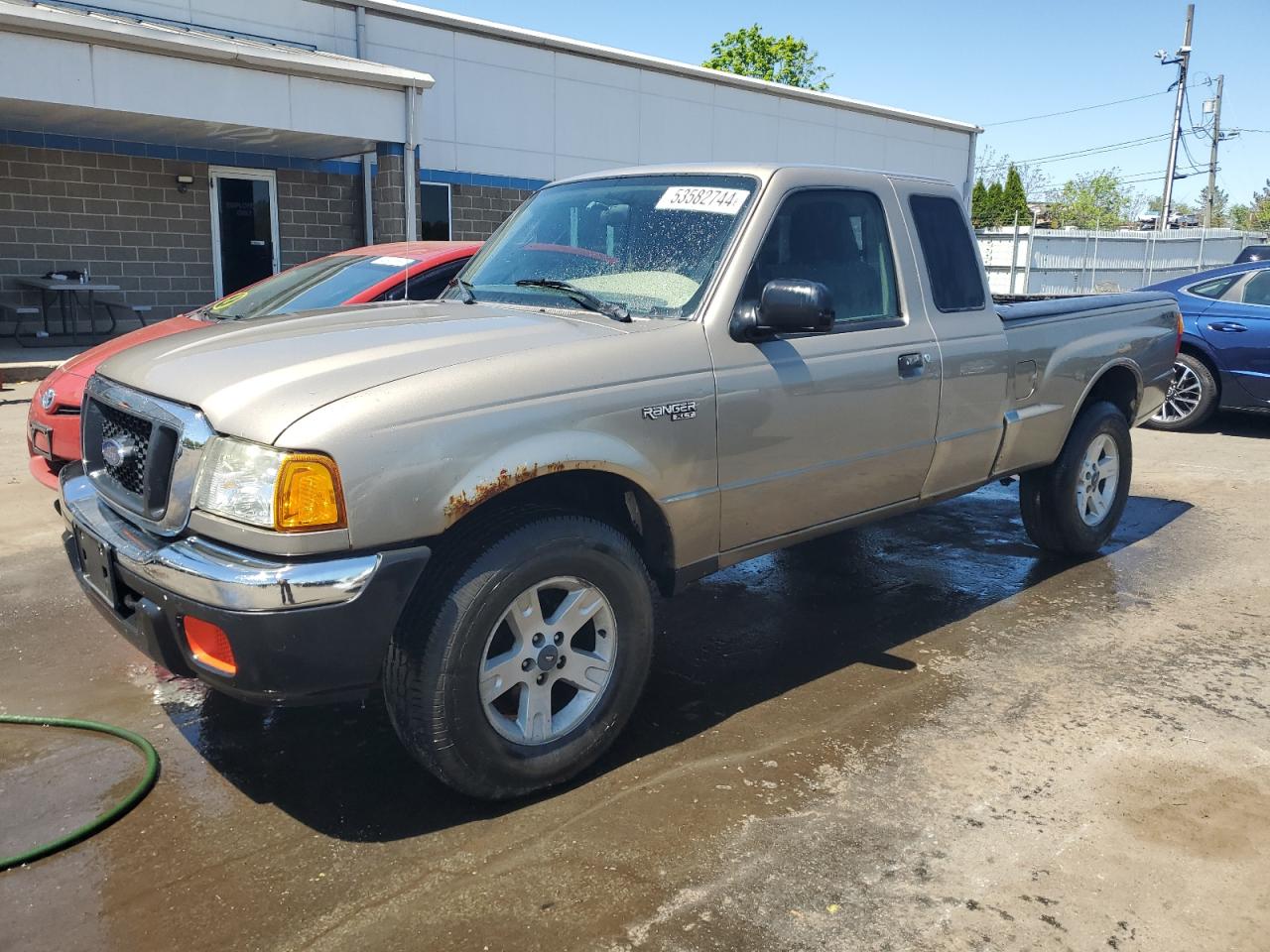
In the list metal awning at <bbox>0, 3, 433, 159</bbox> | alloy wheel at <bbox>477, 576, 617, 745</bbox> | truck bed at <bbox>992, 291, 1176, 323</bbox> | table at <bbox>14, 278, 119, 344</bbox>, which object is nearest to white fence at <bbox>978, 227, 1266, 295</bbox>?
metal awning at <bbox>0, 3, 433, 159</bbox>

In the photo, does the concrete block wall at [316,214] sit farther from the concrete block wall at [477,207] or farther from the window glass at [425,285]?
the window glass at [425,285]

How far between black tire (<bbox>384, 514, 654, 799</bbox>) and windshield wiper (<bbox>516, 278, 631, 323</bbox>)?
79 centimetres

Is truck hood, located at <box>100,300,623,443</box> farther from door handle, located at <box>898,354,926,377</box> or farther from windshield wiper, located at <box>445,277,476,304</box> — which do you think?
door handle, located at <box>898,354,926,377</box>

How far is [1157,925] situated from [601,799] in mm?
1573

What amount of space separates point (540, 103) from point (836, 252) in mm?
15586

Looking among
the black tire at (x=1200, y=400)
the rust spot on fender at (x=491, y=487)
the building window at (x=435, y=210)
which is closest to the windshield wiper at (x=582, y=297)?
the rust spot on fender at (x=491, y=487)

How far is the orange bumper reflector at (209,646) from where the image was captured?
9.30 feet

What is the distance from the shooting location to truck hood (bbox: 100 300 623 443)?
9.53 feet

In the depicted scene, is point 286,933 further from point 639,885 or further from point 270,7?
point 270,7

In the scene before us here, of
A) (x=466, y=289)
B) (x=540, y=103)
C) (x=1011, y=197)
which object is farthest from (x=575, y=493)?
(x=1011, y=197)

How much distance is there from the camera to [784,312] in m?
3.63

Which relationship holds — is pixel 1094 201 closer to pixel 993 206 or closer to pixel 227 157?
pixel 993 206

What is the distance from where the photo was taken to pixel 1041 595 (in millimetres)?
5430

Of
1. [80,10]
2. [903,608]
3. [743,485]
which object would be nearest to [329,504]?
[743,485]
